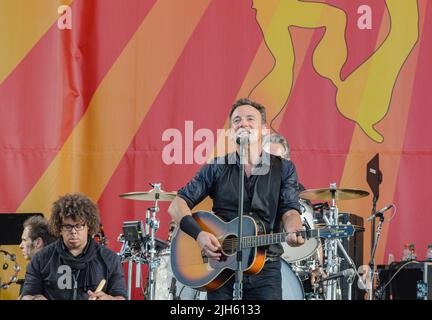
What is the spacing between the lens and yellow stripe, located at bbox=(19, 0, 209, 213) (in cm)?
801

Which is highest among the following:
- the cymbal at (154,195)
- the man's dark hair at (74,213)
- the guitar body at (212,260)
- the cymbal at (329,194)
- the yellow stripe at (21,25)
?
the yellow stripe at (21,25)

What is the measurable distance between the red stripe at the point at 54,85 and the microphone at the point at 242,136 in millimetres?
3676

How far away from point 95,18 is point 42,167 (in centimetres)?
157

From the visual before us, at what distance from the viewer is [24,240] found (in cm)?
611

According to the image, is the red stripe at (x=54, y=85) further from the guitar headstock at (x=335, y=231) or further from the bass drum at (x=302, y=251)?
the guitar headstock at (x=335, y=231)

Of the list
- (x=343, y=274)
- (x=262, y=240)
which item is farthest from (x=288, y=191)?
(x=343, y=274)

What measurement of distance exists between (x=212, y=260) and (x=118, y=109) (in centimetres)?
354

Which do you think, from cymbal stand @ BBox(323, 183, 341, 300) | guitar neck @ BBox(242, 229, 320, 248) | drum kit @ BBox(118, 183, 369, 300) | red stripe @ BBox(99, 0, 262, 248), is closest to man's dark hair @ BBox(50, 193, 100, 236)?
guitar neck @ BBox(242, 229, 320, 248)

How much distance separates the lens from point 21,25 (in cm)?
813

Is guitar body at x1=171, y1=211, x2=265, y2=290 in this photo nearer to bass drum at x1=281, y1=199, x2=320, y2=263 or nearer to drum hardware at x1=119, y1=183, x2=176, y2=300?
bass drum at x1=281, y1=199, x2=320, y2=263

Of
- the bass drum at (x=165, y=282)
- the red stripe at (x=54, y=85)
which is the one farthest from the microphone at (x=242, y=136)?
the red stripe at (x=54, y=85)

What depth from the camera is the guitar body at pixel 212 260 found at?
4539 millimetres

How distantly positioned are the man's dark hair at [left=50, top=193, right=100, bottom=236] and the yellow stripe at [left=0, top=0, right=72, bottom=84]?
3.48 m

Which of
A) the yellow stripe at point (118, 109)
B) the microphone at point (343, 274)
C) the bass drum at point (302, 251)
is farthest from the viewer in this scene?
the yellow stripe at point (118, 109)
